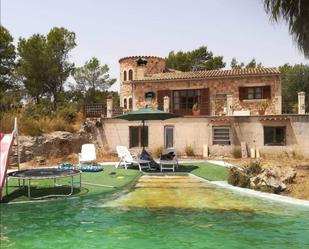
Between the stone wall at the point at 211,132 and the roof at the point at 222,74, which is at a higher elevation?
the roof at the point at 222,74

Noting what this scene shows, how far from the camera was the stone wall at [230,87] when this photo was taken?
90.3ft

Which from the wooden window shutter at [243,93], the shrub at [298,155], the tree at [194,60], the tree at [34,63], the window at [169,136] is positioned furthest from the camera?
the tree at [194,60]

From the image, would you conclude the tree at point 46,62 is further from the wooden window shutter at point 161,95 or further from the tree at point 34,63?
the wooden window shutter at point 161,95

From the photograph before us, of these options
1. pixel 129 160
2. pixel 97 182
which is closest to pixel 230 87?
pixel 129 160

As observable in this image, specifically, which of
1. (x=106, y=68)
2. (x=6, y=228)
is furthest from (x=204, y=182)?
(x=106, y=68)

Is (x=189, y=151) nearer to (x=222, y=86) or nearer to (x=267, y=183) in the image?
(x=222, y=86)

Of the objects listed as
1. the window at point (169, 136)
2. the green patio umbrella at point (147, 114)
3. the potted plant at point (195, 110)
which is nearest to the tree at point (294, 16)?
the green patio umbrella at point (147, 114)

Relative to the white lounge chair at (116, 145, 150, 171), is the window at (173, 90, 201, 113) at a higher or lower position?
higher

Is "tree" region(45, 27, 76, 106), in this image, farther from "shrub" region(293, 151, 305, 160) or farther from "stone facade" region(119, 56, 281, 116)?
"shrub" region(293, 151, 305, 160)

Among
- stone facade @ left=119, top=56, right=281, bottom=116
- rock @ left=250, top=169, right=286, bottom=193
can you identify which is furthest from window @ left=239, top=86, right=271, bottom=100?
rock @ left=250, top=169, right=286, bottom=193

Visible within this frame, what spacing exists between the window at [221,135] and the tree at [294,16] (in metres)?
9.55

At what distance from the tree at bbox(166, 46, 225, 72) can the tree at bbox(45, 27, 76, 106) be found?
47.1 ft

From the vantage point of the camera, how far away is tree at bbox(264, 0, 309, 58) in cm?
1509

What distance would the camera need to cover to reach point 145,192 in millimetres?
12656
